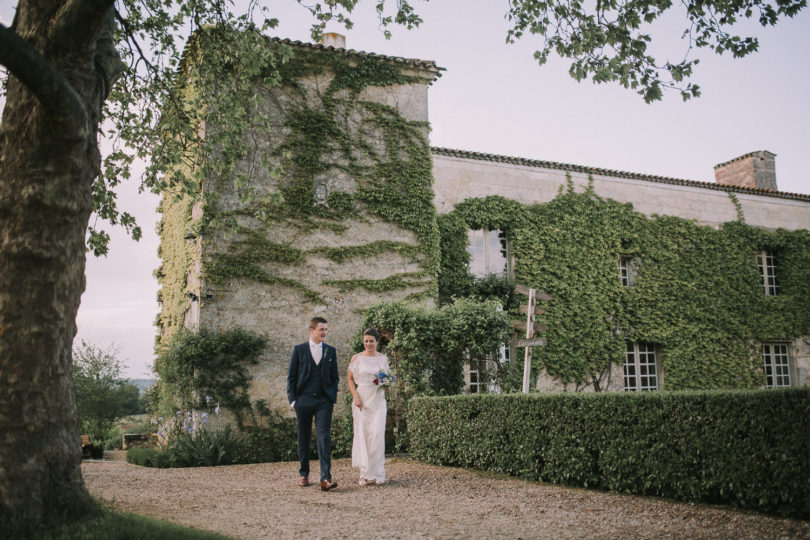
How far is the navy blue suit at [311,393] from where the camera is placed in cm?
743

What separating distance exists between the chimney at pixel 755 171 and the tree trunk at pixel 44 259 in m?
21.7

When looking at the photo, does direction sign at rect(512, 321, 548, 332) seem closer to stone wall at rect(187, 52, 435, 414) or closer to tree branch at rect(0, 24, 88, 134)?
stone wall at rect(187, 52, 435, 414)

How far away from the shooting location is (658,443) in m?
6.33

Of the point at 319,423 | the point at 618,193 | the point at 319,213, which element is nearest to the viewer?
the point at 319,423

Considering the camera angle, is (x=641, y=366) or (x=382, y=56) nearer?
(x=382, y=56)

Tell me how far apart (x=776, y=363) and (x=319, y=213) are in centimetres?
1573

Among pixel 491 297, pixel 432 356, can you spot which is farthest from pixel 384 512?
pixel 491 297

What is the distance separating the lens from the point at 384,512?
237 inches

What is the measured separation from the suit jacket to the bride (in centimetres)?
44

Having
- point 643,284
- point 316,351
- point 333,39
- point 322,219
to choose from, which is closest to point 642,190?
point 643,284

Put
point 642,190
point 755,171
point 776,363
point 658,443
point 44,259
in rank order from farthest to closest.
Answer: point 755,171, point 776,363, point 642,190, point 658,443, point 44,259

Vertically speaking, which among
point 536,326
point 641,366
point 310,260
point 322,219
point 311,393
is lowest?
point 311,393

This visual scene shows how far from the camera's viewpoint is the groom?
738cm

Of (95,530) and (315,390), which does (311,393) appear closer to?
(315,390)
